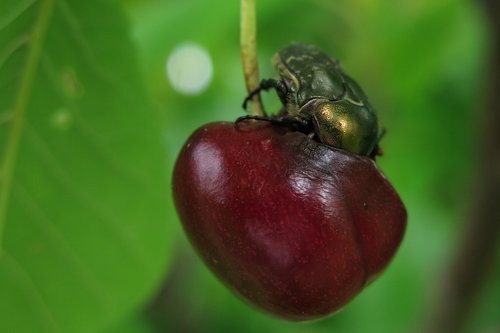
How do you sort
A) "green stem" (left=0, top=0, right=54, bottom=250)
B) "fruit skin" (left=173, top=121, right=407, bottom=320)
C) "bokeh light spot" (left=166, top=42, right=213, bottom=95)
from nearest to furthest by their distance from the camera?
"fruit skin" (left=173, top=121, right=407, bottom=320), "green stem" (left=0, top=0, right=54, bottom=250), "bokeh light spot" (left=166, top=42, right=213, bottom=95)

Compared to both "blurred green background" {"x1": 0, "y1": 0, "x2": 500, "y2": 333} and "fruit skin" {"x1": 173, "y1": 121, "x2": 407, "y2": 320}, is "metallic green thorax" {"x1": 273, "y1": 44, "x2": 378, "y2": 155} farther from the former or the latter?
"blurred green background" {"x1": 0, "y1": 0, "x2": 500, "y2": 333}

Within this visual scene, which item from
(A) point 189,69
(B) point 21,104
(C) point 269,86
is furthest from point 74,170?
(A) point 189,69

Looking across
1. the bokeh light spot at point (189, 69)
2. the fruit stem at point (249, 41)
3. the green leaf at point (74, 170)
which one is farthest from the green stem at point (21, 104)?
the bokeh light spot at point (189, 69)

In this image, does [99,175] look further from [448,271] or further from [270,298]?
[448,271]

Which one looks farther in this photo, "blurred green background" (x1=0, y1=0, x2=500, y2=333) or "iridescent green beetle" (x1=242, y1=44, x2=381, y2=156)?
"blurred green background" (x1=0, y1=0, x2=500, y2=333)

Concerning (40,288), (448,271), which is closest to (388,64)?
(448,271)

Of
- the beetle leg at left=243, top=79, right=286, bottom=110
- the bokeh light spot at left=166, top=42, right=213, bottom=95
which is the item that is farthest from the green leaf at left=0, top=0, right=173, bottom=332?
the bokeh light spot at left=166, top=42, right=213, bottom=95
